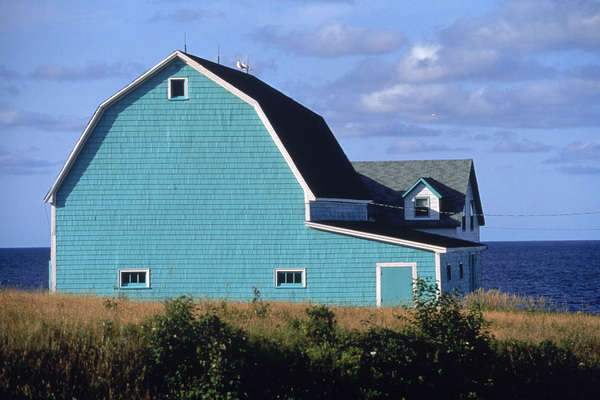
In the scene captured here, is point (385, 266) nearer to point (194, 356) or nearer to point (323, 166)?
point (323, 166)

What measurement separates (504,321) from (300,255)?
761 cm

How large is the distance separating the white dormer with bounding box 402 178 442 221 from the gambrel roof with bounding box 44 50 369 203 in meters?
2.79

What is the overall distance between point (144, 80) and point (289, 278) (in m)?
8.30

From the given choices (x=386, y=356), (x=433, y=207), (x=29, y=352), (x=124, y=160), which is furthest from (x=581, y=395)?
(x=433, y=207)

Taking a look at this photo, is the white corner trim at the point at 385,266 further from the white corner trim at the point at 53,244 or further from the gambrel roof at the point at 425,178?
the white corner trim at the point at 53,244

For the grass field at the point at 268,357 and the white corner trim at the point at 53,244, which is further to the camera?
the white corner trim at the point at 53,244

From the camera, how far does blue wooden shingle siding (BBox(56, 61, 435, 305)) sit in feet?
82.3

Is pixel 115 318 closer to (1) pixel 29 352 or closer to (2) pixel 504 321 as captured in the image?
(1) pixel 29 352

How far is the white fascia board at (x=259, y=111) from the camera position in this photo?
81.9 feet

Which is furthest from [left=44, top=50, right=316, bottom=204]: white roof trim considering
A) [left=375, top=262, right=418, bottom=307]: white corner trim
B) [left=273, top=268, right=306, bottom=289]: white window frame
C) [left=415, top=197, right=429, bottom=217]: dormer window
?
[left=415, top=197, right=429, bottom=217]: dormer window

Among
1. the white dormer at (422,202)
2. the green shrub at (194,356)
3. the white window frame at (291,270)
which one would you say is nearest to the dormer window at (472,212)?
the white dormer at (422,202)

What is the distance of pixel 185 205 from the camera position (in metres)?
25.3

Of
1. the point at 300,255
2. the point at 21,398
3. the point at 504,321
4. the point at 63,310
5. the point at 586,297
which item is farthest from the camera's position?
the point at 586,297

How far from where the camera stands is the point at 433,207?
34250 mm
